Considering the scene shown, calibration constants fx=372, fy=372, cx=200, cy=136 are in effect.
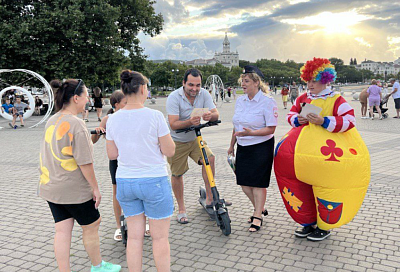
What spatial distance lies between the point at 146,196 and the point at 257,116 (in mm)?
1874

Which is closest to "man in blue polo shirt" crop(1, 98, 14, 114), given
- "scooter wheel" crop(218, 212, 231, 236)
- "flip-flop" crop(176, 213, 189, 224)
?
"flip-flop" crop(176, 213, 189, 224)

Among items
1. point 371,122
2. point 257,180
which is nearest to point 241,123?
point 257,180

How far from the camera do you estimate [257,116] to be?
4.20 m

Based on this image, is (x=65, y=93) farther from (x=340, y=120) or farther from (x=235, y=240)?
(x=340, y=120)

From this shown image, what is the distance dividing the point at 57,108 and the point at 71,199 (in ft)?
2.50

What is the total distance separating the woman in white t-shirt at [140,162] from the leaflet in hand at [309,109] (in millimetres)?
1576

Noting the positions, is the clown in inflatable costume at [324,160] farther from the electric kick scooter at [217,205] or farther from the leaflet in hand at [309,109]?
the electric kick scooter at [217,205]

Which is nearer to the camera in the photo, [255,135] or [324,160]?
[324,160]

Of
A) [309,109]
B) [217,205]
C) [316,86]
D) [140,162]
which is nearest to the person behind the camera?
[140,162]

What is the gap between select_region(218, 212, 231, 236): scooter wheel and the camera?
4129 mm

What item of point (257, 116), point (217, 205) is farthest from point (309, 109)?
point (217, 205)

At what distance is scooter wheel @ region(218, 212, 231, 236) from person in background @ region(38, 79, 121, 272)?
150 centimetres

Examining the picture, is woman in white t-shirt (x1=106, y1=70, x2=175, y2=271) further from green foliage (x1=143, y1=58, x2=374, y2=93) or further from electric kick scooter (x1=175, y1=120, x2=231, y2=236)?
green foliage (x1=143, y1=58, x2=374, y2=93)

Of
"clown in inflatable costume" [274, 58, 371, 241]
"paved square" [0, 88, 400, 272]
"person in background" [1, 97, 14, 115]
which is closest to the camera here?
"paved square" [0, 88, 400, 272]
